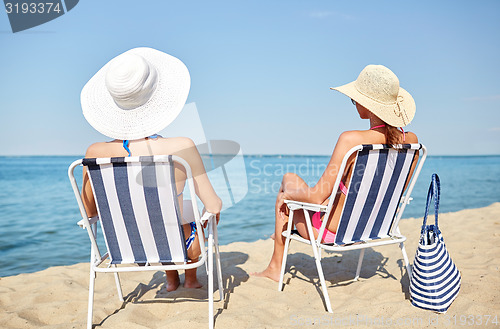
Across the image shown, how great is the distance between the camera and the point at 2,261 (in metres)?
5.09

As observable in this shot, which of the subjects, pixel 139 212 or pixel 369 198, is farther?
pixel 369 198

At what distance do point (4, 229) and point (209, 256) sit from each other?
6.29m

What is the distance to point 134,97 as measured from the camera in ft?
7.54

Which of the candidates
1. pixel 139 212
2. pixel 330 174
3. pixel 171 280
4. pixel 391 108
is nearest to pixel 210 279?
pixel 139 212

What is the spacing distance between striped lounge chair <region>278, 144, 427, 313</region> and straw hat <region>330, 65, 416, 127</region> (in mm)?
226

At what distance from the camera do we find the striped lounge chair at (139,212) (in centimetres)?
217

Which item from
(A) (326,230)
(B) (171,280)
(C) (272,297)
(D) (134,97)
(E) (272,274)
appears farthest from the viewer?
(E) (272,274)

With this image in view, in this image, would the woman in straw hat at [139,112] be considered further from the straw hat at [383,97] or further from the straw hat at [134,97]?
the straw hat at [383,97]

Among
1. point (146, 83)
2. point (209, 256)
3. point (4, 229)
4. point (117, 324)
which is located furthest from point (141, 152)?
point (4, 229)

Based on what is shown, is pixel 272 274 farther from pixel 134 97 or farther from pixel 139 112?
pixel 134 97

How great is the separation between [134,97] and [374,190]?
1.73m

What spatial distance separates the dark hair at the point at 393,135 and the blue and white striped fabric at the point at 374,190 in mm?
89

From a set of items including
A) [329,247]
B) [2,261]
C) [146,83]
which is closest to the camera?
[146,83]

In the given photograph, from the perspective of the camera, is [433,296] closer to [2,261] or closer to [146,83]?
[146,83]
